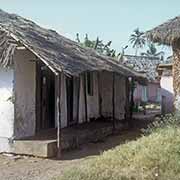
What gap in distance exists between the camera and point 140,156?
347 inches

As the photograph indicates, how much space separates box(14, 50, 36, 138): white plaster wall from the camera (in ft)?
38.8

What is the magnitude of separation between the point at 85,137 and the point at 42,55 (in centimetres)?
381

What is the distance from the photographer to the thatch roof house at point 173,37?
14.0 metres

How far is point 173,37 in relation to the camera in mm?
13852

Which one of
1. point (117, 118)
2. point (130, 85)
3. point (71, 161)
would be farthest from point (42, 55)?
point (130, 85)

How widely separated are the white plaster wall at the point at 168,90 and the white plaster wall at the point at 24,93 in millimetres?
10688

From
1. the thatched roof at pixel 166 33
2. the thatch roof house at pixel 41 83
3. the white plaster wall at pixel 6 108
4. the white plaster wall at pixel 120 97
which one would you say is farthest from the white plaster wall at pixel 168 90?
the white plaster wall at pixel 6 108

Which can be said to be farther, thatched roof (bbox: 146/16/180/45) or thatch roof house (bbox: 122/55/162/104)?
thatch roof house (bbox: 122/55/162/104)

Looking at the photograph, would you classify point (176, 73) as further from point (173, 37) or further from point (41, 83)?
point (41, 83)

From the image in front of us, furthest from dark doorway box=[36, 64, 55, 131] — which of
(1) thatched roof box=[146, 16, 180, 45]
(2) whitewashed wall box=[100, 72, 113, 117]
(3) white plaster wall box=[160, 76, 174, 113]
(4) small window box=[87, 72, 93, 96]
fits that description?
(3) white plaster wall box=[160, 76, 174, 113]

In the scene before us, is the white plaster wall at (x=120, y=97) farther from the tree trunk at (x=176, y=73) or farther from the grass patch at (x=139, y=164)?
the grass patch at (x=139, y=164)

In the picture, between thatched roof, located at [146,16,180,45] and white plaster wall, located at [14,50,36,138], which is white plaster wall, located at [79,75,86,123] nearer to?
thatched roof, located at [146,16,180,45]

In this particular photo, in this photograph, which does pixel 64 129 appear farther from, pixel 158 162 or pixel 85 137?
pixel 158 162

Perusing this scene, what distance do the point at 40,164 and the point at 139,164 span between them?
9.70ft
